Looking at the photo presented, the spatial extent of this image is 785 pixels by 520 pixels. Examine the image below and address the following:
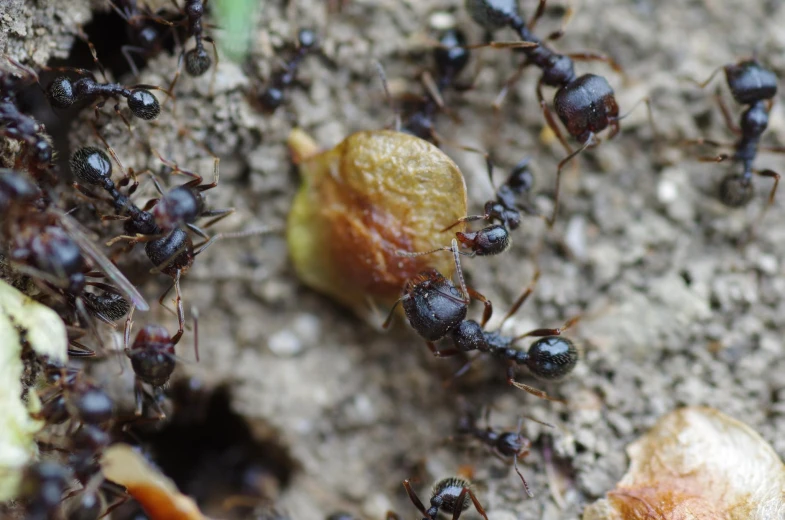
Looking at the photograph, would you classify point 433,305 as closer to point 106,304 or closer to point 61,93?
point 106,304

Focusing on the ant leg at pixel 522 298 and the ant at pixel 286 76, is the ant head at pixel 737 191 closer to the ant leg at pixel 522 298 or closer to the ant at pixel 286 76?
the ant leg at pixel 522 298

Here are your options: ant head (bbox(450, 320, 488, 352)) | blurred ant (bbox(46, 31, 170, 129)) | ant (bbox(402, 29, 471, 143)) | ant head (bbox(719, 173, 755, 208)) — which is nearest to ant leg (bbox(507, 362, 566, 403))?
ant head (bbox(450, 320, 488, 352))

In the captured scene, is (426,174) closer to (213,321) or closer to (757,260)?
(213,321)

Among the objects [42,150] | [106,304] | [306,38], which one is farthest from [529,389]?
[42,150]

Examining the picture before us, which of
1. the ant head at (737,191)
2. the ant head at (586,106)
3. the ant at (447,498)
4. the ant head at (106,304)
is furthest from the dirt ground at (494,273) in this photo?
the ant head at (106,304)

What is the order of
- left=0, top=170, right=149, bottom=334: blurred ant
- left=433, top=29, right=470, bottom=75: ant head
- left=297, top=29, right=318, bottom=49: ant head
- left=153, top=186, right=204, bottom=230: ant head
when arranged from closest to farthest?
left=0, top=170, right=149, bottom=334: blurred ant, left=153, top=186, right=204, bottom=230: ant head, left=297, top=29, right=318, bottom=49: ant head, left=433, top=29, right=470, bottom=75: ant head

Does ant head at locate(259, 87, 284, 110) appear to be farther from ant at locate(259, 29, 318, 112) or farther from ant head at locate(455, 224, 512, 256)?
ant head at locate(455, 224, 512, 256)
